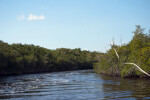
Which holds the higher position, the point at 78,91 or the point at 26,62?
the point at 26,62

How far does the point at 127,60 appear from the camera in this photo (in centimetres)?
3284

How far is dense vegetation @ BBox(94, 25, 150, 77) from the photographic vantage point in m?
28.7

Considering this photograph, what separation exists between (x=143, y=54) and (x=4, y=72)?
102 feet

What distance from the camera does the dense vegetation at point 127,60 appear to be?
2872 cm

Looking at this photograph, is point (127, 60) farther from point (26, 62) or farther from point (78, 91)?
point (26, 62)

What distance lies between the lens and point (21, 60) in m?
53.2

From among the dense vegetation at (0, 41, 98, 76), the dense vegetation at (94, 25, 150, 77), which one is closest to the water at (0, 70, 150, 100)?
the dense vegetation at (94, 25, 150, 77)

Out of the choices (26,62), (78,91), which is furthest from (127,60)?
(26,62)

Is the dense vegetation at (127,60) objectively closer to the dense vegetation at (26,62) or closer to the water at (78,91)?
the water at (78,91)

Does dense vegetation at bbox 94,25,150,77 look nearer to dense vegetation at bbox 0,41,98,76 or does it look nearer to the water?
the water

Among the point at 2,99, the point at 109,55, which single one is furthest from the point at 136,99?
the point at 109,55

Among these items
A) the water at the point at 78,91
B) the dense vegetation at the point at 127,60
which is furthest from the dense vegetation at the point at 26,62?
the water at the point at 78,91

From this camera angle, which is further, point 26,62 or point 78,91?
point 26,62

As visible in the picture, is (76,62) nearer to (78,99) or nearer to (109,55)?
(109,55)
